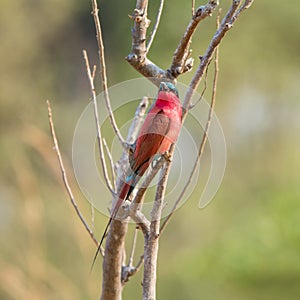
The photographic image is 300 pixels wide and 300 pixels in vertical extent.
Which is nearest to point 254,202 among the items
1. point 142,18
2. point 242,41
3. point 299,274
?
point 242,41

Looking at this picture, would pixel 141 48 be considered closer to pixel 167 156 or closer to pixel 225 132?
pixel 167 156

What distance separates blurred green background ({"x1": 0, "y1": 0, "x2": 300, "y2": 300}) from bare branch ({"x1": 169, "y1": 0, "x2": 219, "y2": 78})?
2.69 meters

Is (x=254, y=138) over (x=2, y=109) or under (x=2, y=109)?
over

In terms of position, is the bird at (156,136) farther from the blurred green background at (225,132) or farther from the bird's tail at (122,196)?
the blurred green background at (225,132)

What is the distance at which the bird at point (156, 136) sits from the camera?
61.6 inches

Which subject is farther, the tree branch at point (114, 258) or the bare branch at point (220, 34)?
the tree branch at point (114, 258)

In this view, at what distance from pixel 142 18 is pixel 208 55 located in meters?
0.16

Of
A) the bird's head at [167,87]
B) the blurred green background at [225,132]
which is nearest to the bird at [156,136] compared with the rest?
the bird's head at [167,87]

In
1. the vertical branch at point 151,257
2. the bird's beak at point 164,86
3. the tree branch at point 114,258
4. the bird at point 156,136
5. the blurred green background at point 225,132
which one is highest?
the blurred green background at point 225,132

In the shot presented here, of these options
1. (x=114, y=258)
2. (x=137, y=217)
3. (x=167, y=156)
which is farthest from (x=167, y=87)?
(x=114, y=258)

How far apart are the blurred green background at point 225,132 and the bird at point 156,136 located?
2.60 metres

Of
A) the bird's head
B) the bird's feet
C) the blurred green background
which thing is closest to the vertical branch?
the bird's feet

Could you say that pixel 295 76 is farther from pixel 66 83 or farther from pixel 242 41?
pixel 66 83

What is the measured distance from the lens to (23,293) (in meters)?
3.69
